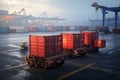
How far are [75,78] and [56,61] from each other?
12.5 feet

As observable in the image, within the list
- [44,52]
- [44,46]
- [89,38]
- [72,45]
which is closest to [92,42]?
[89,38]

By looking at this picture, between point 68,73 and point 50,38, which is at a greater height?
point 50,38

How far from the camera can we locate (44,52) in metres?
17.1

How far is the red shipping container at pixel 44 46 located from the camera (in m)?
17.2

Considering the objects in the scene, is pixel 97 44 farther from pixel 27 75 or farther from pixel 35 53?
pixel 27 75

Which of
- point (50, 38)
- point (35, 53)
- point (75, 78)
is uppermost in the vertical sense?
point (50, 38)

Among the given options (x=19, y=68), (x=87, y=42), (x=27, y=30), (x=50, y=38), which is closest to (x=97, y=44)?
(x=87, y=42)

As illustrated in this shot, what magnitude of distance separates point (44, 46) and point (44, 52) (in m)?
0.58

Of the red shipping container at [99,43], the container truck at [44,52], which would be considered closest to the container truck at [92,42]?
the red shipping container at [99,43]

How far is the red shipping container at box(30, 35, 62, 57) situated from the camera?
17.2 metres

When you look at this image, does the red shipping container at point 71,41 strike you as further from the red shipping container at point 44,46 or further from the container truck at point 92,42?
the red shipping container at point 44,46

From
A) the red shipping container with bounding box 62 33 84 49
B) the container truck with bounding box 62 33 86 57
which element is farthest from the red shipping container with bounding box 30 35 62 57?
the red shipping container with bounding box 62 33 84 49

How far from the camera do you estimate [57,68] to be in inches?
679

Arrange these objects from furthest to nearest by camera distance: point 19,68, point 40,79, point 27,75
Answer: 1. point 19,68
2. point 27,75
3. point 40,79
